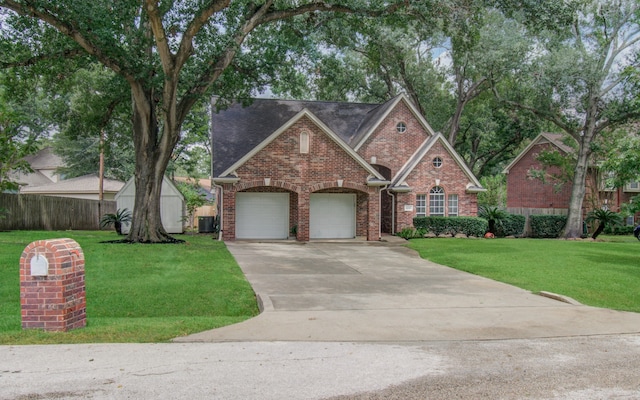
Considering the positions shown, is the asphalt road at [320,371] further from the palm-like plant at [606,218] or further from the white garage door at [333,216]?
the palm-like plant at [606,218]

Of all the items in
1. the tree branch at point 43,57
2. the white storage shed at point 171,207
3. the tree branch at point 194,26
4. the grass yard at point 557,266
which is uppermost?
the tree branch at point 194,26

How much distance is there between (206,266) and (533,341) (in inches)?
343

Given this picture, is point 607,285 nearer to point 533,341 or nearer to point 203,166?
point 533,341

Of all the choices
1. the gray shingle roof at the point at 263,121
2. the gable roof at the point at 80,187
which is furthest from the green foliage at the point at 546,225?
the gable roof at the point at 80,187

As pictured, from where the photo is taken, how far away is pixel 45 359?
5449mm

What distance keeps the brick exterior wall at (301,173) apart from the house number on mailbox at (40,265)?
14963 millimetres

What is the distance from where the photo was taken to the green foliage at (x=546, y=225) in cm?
3023

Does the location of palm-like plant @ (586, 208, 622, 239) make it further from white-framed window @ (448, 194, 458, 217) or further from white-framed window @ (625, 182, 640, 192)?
white-framed window @ (448, 194, 458, 217)

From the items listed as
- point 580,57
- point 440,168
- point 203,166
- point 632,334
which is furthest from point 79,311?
point 203,166

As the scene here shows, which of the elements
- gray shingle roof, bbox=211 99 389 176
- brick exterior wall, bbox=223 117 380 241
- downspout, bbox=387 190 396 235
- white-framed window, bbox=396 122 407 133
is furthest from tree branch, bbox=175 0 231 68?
white-framed window, bbox=396 122 407 133

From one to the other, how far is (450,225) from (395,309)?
17581 millimetres

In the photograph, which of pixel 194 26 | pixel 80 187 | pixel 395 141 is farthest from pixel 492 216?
pixel 80 187

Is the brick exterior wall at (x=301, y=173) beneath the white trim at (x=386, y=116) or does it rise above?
beneath

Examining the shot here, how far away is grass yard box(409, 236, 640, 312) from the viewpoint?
11.2 meters
